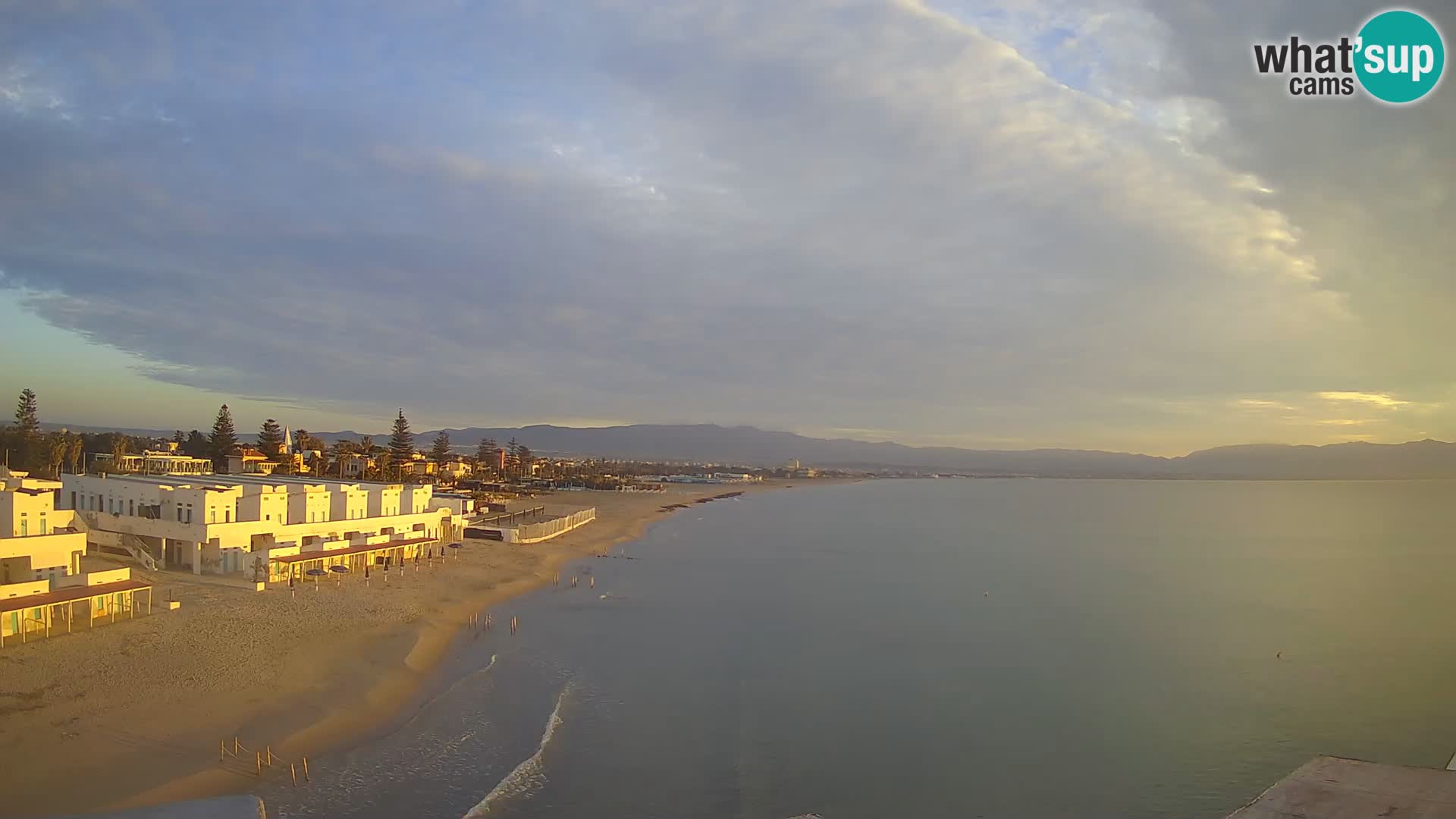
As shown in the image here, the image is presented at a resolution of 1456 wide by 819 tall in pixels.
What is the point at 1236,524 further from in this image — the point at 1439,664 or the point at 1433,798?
the point at 1433,798

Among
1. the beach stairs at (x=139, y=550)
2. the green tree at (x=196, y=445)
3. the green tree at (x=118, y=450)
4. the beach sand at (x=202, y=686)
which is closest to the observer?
the beach sand at (x=202, y=686)

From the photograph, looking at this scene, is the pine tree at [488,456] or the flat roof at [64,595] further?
the pine tree at [488,456]

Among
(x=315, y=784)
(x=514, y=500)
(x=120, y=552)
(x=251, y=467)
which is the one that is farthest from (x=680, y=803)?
(x=514, y=500)

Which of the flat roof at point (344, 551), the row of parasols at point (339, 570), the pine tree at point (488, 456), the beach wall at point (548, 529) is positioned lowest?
the beach wall at point (548, 529)

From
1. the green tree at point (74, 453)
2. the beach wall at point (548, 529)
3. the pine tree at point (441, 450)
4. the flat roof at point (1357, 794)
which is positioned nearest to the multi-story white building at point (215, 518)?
the beach wall at point (548, 529)

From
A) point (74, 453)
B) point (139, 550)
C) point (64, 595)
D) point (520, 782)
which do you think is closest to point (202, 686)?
point (64, 595)

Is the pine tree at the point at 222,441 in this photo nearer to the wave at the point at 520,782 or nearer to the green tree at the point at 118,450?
the green tree at the point at 118,450

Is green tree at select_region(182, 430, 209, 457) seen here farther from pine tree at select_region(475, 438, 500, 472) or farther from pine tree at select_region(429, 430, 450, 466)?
pine tree at select_region(475, 438, 500, 472)

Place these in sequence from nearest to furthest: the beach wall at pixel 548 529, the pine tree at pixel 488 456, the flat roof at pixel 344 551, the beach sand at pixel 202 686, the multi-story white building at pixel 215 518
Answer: the beach sand at pixel 202 686, the multi-story white building at pixel 215 518, the flat roof at pixel 344 551, the beach wall at pixel 548 529, the pine tree at pixel 488 456
